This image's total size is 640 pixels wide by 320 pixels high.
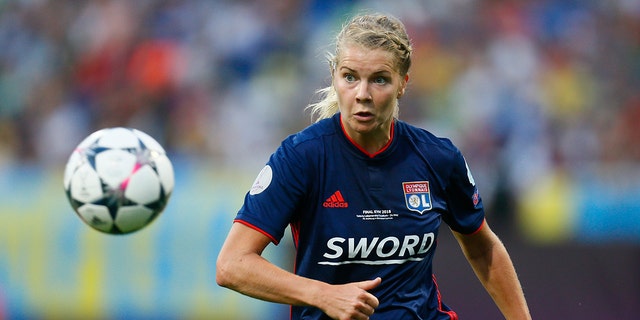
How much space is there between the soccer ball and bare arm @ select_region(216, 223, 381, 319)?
4.55 feet

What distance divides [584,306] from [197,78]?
16.5 ft

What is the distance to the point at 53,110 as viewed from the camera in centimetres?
1071

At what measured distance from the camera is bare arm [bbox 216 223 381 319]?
3.71 meters

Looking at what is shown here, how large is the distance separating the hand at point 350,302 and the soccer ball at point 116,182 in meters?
1.76

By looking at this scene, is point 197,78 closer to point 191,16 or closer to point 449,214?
point 191,16

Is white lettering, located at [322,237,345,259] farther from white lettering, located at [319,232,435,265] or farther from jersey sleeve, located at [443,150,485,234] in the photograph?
jersey sleeve, located at [443,150,485,234]

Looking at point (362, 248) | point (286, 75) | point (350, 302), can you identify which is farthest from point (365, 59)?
point (286, 75)

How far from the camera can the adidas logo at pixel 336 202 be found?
4.14 m

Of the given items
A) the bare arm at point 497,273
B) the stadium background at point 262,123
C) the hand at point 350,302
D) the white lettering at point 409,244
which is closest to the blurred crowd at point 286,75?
the stadium background at point 262,123

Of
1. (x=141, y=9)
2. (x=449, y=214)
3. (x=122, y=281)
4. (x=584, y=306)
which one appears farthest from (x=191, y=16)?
(x=449, y=214)

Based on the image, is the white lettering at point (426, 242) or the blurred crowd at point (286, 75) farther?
the blurred crowd at point (286, 75)

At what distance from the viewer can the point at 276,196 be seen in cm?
402

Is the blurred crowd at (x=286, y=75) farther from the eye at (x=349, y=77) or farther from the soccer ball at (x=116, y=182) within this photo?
the eye at (x=349, y=77)

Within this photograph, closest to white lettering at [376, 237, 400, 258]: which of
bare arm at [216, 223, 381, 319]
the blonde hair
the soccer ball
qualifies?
bare arm at [216, 223, 381, 319]
